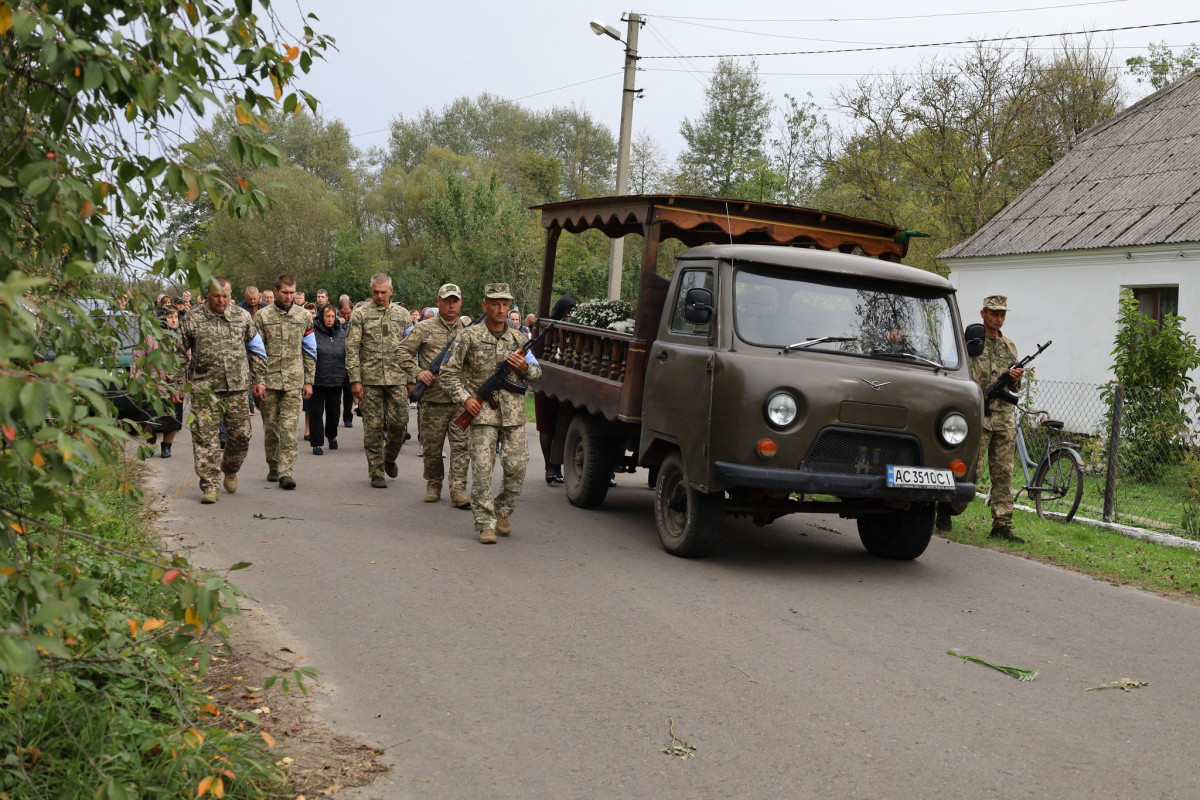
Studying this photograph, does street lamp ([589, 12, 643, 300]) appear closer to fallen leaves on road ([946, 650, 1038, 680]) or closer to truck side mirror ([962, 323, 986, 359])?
truck side mirror ([962, 323, 986, 359])

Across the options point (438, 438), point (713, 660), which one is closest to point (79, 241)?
point (713, 660)

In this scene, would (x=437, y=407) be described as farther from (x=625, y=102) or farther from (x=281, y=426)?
(x=625, y=102)

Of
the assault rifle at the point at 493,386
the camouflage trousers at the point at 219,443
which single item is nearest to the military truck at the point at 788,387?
the assault rifle at the point at 493,386

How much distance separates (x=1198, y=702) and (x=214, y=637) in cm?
497

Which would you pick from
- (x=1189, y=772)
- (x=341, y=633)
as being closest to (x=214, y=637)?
(x=341, y=633)

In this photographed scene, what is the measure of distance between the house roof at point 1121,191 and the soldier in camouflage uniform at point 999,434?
30.8 ft

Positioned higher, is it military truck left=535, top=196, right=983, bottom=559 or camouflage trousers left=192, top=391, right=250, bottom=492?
military truck left=535, top=196, right=983, bottom=559

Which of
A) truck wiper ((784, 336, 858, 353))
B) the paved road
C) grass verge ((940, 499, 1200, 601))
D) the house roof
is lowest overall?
the paved road

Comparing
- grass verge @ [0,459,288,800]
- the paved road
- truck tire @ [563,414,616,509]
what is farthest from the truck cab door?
grass verge @ [0,459,288,800]

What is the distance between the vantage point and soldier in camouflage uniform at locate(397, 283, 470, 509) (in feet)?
34.5

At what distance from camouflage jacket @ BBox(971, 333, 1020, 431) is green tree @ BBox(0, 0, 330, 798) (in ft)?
26.5

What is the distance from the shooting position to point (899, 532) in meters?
8.86

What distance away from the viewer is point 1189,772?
15.0ft

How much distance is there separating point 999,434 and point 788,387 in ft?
11.3
